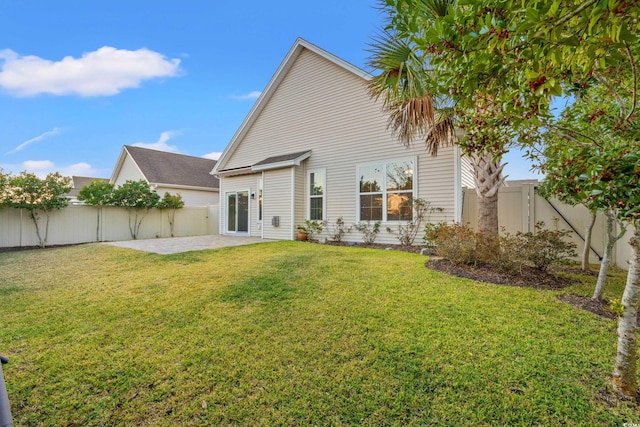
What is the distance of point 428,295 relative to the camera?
4059 millimetres

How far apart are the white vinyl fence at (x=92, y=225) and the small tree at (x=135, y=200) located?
20cm

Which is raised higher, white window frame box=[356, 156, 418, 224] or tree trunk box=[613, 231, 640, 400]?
white window frame box=[356, 156, 418, 224]

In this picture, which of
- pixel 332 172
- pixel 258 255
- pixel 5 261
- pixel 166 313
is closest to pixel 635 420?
pixel 166 313

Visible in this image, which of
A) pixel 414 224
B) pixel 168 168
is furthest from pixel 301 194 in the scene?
pixel 168 168

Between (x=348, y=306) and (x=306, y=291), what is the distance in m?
0.88

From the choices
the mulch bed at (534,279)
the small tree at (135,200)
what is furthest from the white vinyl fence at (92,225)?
the mulch bed at (534,279)

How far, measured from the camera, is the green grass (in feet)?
6.38

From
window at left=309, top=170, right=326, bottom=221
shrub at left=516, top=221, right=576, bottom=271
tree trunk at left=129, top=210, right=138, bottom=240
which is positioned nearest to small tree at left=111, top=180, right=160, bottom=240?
tree trunk at left=129, top=210, right=138, bottom=240

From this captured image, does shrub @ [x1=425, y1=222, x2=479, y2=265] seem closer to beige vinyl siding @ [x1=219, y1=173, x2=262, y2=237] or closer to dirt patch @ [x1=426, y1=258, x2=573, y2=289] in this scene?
dirt patch @ [x1=426, y1=258, x2=573, y2=289]

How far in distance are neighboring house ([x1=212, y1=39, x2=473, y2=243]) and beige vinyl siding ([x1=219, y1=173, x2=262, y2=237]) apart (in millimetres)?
46

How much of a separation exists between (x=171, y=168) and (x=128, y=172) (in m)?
3.04

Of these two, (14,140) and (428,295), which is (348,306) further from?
(14,140)

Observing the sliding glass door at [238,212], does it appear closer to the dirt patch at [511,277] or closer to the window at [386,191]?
the window at [386,191]

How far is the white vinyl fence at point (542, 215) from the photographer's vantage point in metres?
6.66
